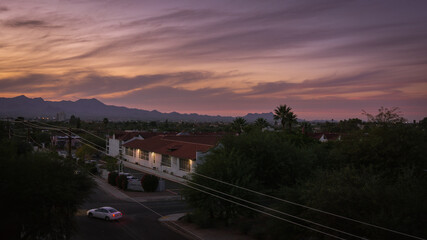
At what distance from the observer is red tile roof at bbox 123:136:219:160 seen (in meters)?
48.9

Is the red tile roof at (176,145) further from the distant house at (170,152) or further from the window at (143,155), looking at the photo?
the window at (143,155)

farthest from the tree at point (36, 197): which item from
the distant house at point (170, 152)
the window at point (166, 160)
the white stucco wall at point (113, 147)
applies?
the white stucco wall at point (113, 147)

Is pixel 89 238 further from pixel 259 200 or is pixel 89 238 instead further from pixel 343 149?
pixel 343 149

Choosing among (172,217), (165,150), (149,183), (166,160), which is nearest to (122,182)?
(149,183)

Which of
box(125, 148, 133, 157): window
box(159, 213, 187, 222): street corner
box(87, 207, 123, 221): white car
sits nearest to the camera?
box(87, 207, 123, 221): white car

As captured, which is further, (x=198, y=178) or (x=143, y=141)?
(x=143, y=141)

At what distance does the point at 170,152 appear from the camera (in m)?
51.9

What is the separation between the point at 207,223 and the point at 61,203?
40.0ft

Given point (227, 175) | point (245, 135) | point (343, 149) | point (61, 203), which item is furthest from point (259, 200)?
point (61, 203)

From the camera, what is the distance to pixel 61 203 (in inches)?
848

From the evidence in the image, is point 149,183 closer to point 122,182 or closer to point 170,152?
point 122,182

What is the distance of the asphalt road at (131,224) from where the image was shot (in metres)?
26.4

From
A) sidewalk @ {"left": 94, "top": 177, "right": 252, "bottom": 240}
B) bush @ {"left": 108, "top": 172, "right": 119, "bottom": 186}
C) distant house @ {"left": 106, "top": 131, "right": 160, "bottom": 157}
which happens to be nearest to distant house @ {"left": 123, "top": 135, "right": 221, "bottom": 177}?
distant house @ {"left": 106, "top": 131, "right": 160, "bottom": 157}

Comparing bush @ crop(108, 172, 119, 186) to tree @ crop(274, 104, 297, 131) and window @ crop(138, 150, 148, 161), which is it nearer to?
window @ crop(138, 150, 148, 161)
